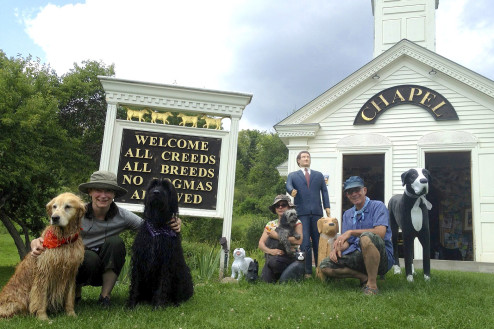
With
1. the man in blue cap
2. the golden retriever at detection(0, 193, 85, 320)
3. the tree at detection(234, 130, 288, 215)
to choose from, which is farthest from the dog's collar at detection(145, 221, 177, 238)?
the tree at detection(234, 130, 288, 215)

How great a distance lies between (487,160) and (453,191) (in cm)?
506

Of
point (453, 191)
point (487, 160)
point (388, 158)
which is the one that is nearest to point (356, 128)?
point (388, 158)

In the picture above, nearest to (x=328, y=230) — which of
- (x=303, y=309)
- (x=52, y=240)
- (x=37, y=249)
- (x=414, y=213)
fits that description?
(x=414, y=213)

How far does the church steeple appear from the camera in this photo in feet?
47.2

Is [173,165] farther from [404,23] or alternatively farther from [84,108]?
[84,108]

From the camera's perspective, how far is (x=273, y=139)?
36125 millimetres

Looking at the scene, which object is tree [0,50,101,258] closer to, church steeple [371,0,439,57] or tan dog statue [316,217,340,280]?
tan dog statue [316,217,340,280]

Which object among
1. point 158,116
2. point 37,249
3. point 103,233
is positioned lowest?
point 37,249

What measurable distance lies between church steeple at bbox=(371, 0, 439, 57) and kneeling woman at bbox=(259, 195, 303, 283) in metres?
11.4

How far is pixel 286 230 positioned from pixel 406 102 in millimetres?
7819

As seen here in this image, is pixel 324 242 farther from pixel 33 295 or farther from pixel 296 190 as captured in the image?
pixel 33 295

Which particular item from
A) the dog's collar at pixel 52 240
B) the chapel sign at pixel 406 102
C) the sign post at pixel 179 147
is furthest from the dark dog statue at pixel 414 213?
the chapel sign at pixel 406 102

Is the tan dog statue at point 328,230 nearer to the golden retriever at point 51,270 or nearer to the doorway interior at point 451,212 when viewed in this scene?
the golden retriever at point 51,270

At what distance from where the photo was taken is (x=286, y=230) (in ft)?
17.0
